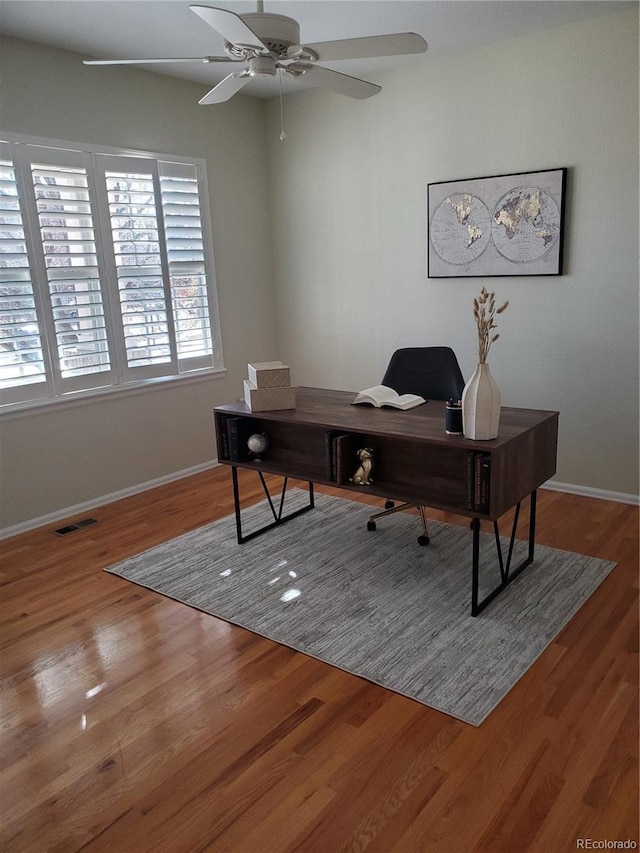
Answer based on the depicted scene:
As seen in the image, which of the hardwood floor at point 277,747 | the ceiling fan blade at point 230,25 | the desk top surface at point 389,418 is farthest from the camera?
the desk top surface at point 389,418

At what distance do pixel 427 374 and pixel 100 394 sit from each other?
207 centimetres

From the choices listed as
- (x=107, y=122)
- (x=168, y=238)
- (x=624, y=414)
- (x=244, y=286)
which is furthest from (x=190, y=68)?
(x=624, y=414)

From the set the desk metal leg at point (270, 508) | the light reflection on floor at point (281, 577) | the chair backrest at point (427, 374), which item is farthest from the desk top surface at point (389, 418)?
the light reflection on floor at point (281, 577)

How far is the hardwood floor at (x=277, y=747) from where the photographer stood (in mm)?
1670

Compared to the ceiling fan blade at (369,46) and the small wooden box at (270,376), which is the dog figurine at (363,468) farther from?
the ceiling fan blade at (369,46)

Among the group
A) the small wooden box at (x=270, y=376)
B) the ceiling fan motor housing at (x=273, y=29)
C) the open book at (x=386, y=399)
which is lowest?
the open book at (x=386, y=399)

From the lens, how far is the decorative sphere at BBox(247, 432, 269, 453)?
3.17 m

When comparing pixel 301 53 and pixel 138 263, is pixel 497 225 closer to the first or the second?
pixel 301 53

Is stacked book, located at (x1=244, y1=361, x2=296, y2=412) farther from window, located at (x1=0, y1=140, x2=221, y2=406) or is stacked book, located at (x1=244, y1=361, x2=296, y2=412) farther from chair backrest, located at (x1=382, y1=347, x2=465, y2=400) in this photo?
window, located at (x1=0, y1=140, x2=221, y2=406)

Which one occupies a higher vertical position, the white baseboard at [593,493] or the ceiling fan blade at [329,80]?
the ceiling fan blade at [329,80]

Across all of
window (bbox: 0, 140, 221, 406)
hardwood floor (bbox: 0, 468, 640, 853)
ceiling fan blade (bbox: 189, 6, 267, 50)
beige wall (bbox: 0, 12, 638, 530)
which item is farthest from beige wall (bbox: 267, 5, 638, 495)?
ceiling fan blade (bbox: 189, 6, 267, 50)

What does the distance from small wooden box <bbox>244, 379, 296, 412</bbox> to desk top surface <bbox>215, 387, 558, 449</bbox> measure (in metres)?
0.03

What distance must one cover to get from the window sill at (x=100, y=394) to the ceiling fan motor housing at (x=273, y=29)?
2.47 m

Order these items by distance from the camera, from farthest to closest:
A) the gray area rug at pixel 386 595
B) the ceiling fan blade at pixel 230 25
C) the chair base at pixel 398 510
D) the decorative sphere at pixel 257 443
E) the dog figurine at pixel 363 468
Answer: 1. the chair base at pixel 398 510
2. the decorative sphere at pixel 257 443
3. the dog figurine at pixel 363 468
4. the gray area rug at pixel 386 595
5. the ceiling fan blade at pixel 230 25
